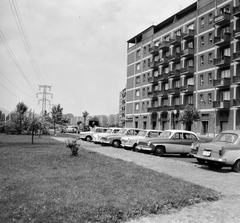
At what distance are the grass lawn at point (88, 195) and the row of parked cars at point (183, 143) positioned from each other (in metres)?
3.22

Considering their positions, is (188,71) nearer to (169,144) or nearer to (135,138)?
(135,138)

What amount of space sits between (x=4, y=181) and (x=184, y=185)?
4.45 metres

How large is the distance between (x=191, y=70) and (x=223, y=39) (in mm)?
7388

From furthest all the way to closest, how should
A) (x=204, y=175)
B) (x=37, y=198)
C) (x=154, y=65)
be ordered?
(x=154, y=65) → (x=204, y=175) → (x=37, y=198)

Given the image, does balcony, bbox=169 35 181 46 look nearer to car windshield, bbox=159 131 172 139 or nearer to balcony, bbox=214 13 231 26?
balcony, bbox=214 13 231 26

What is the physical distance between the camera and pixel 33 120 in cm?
2183

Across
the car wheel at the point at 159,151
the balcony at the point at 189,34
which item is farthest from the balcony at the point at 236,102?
the car wheel at the point at 159,151

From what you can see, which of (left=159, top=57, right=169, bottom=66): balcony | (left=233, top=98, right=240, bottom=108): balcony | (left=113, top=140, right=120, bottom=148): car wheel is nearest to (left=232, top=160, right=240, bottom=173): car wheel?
(left=113, top=140, right=120, bottom=148): car wheel

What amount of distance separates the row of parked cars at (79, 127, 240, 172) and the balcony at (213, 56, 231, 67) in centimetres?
1727

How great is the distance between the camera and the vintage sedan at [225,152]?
1035cm

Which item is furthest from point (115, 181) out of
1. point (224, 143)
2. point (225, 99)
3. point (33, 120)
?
point (225, 99)

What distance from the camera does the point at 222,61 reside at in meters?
34.9

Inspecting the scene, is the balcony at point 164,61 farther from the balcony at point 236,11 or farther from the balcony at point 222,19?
the balcony at point 236,11

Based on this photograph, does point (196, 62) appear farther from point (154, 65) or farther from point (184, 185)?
point (184, 185)
